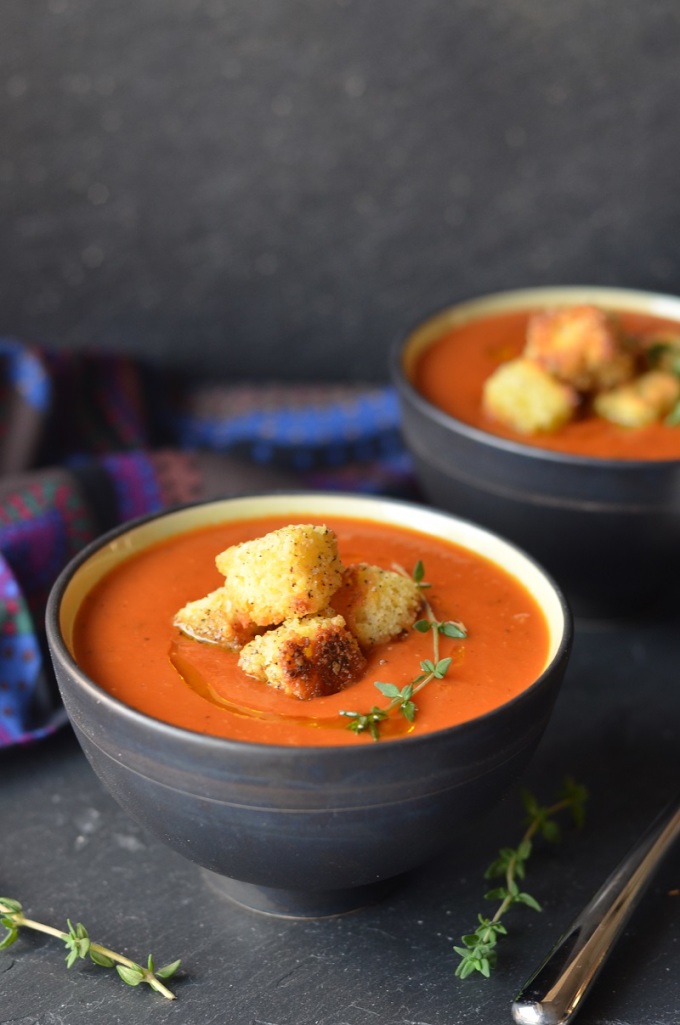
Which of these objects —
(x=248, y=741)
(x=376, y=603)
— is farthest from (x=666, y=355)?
(x=248, y=741)

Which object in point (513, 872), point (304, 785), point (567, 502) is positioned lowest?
point (513, 872)

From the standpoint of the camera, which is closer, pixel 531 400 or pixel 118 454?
pixel 531 400

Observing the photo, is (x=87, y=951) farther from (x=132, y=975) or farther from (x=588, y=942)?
(x=588, y=942)

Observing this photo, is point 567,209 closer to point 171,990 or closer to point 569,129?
point 569,129

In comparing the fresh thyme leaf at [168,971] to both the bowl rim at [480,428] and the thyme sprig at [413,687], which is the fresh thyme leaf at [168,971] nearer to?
the thyme sprig at [413,687]

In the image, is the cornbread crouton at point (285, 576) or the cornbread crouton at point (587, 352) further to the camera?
the cornbread crouton at point (587, 352)

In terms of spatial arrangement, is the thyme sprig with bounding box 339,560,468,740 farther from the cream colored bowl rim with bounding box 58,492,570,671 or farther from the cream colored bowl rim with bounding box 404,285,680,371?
the cream colored bowl rim with bounding box 404,285,680,371

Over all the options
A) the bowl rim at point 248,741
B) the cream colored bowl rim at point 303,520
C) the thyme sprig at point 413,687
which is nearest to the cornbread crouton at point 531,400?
the cream colored bowl rim at point 303,520

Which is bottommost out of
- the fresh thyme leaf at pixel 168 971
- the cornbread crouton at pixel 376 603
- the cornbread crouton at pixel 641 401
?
the fresh thyme leaf at pixel 168 971
